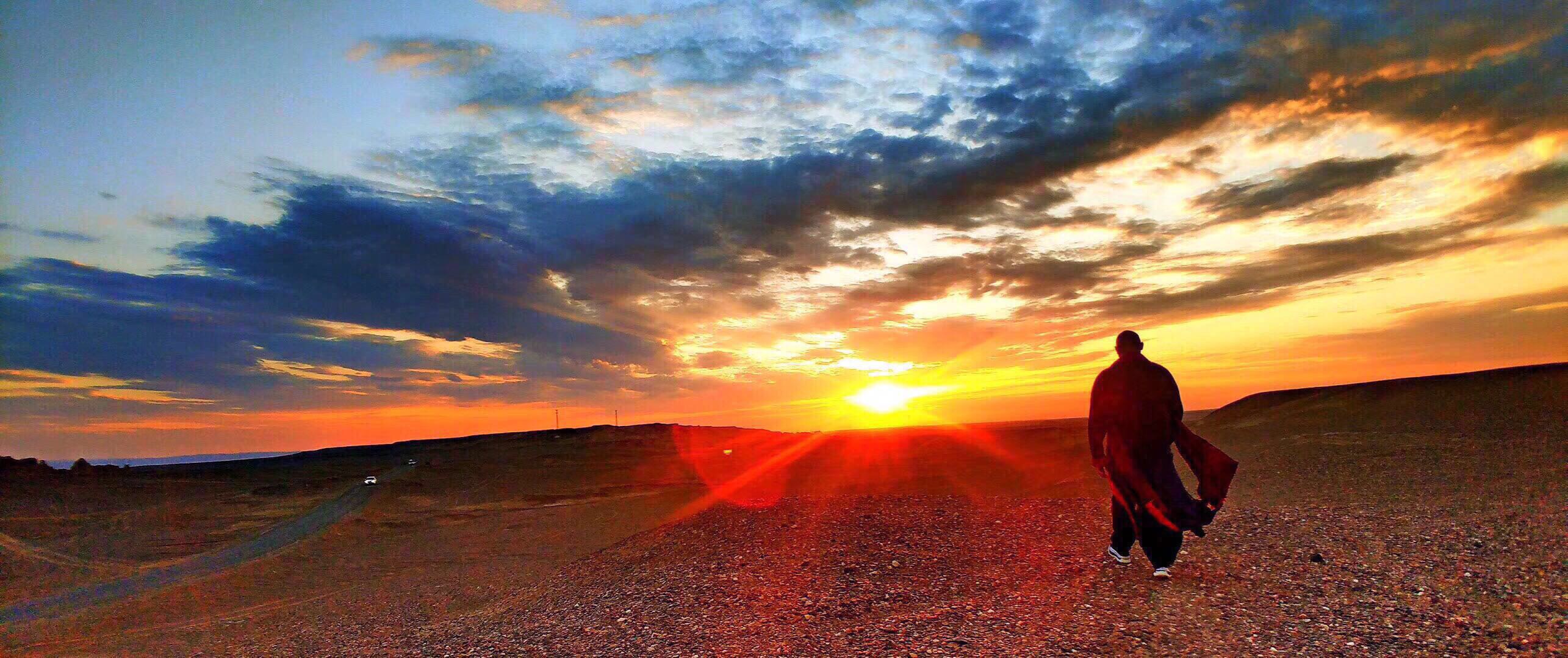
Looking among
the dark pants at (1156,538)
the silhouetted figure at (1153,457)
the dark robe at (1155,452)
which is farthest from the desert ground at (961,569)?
the dark robe at (1155,452)

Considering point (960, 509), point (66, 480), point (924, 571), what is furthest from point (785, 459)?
point (66, 480)

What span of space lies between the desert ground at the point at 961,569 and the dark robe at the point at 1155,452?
126 cm

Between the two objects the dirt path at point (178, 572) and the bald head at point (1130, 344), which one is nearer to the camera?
the bald head at point (1130, 344)

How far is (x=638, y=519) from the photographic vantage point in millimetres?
31031

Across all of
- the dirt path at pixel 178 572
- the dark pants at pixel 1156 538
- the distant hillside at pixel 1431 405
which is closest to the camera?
the dark pants at pixel 1156 538

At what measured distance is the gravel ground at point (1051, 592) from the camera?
9.79 m

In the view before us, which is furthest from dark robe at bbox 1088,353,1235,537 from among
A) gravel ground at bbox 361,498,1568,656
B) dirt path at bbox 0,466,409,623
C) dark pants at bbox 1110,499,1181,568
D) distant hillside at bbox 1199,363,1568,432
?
dirt path at bbox 0,466,409,623

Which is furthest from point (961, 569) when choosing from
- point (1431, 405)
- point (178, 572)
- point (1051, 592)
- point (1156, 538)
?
point (178, 572)

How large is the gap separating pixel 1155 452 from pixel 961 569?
406 centimetres

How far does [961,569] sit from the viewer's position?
1355cm

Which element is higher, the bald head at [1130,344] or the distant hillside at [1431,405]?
the bald head at [1130,344]

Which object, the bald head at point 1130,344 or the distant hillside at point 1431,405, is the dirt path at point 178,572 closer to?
the bald head at point 1130,344

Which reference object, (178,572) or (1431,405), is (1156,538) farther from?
(178,572)

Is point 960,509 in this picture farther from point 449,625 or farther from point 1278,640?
point 449,625
